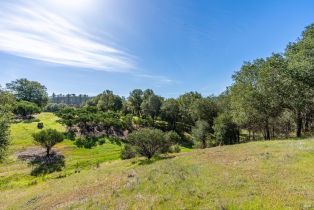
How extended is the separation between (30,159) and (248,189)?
55.1 m

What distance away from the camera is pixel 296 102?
41125mm

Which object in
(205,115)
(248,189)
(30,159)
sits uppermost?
(205,115)

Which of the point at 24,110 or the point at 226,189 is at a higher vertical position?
the point at 24,110

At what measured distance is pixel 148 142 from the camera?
43000mm

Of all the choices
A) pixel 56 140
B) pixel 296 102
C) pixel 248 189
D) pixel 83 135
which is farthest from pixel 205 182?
pixel 83 135

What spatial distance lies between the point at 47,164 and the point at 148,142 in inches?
1013

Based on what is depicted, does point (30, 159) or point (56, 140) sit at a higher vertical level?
point (56, 140)

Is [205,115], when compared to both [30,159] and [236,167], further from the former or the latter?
[236,167]

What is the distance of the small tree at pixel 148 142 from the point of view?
4269 cm

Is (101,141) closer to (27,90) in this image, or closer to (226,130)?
(226,130)

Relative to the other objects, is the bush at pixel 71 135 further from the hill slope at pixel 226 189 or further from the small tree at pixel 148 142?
the hill slope at pixel 226 189

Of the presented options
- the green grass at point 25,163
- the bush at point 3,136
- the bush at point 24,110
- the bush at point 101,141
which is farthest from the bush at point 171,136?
the bush at point 24,110

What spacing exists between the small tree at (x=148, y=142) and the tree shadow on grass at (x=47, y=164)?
1918 cm

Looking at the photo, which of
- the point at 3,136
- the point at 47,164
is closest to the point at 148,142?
the point at 3,136
